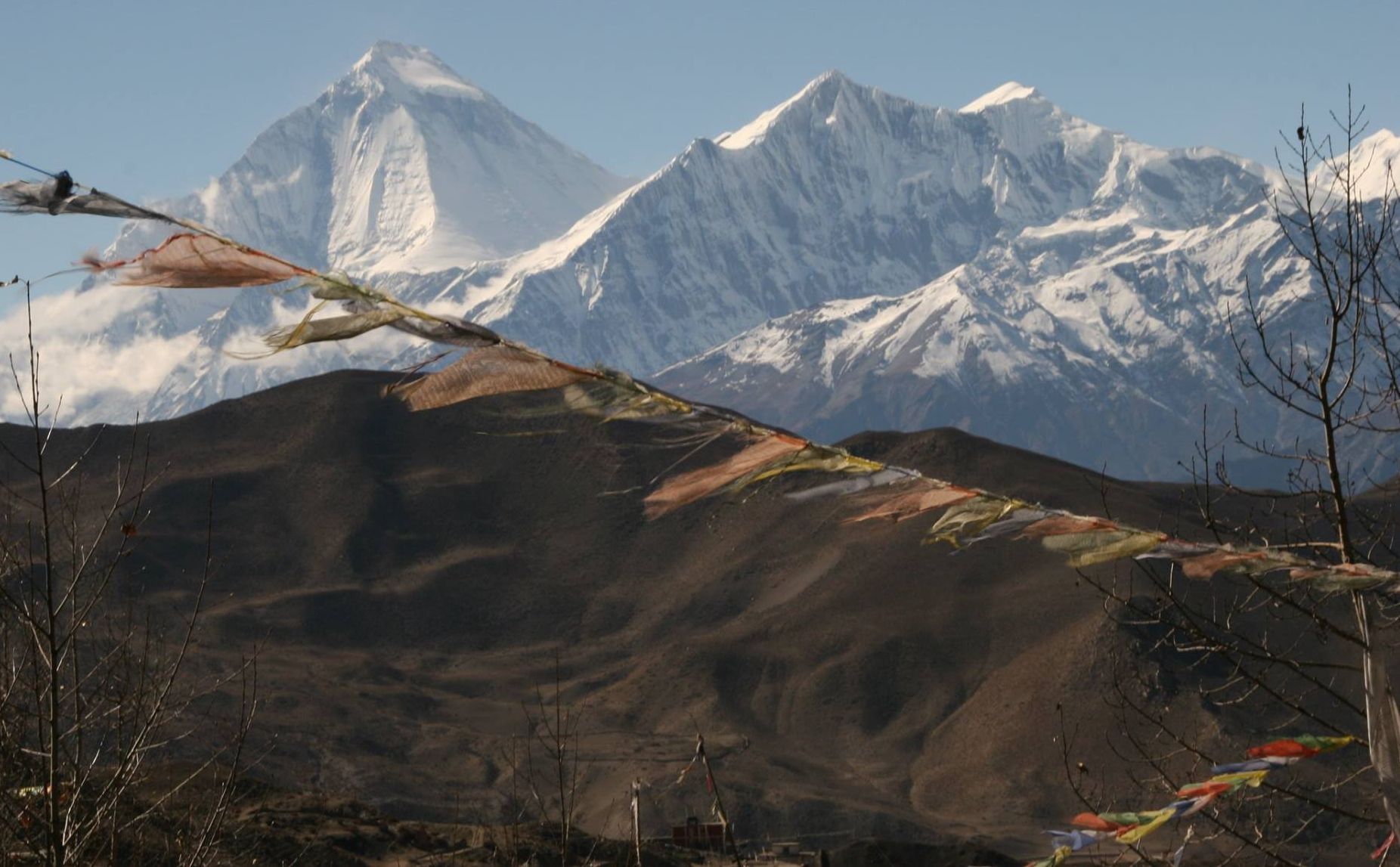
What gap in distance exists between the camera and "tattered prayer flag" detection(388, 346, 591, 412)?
11.0 ft

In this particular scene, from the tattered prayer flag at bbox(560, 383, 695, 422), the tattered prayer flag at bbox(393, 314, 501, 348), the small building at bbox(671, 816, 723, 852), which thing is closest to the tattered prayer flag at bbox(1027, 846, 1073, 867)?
the tattered prayer flag at bbox(560, 383, 695, 422)

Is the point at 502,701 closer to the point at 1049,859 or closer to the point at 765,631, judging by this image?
the point at 765,631

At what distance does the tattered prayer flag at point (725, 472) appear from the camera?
3426 mm

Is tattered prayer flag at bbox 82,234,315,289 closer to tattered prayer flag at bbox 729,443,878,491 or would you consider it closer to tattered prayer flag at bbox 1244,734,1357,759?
tattered prayer flag at bbox 729,443,878,491

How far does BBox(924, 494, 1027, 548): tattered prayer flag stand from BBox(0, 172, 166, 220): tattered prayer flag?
1.87 m

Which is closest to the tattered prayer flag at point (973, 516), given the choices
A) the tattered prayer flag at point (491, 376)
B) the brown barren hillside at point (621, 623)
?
the tattered prayer flag at point (491, 376)

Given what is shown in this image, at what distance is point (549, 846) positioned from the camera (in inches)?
1521

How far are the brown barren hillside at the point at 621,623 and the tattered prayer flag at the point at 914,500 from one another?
46.4 metres

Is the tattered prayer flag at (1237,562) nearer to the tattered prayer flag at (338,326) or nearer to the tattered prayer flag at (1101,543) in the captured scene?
the tattered prayer flag at (1101,543)

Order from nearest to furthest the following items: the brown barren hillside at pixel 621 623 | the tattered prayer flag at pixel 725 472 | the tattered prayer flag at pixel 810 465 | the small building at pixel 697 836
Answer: the tattered prayer flag at pixel 725 472
the tattered prayer flag at pixel 810 465
the small building at pixel 697 836
the brown barren hillside at pixel 621 623

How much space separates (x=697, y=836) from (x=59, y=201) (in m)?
41.1

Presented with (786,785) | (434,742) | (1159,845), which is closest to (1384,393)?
(1159,845)

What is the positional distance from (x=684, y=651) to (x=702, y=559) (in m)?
15.7

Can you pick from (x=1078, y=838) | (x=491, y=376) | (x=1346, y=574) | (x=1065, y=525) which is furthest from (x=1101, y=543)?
(x=491, y=376)
